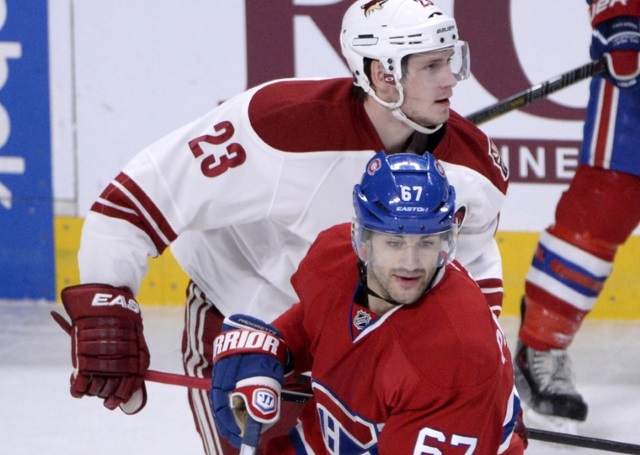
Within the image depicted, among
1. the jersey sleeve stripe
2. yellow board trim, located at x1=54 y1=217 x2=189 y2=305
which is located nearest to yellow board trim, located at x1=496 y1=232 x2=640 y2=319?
yellow board trim, located at x1=54 y1=217 x2=189 y2=305

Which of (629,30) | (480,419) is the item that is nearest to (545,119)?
(629,30)

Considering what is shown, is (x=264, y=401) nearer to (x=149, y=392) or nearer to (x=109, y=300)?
(x=109, y=300)

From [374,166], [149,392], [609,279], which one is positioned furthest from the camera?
[609,279]

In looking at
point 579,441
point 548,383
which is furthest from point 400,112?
point 548,383

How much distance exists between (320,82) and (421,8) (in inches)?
9.9

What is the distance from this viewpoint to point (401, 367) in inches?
79.3

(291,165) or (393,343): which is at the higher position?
(291,165)

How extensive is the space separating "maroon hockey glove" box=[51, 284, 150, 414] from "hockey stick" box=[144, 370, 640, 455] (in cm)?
4

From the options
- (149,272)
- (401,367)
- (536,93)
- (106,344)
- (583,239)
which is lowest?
(149,272)

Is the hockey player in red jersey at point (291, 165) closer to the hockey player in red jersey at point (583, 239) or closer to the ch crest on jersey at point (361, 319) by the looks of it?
the ch crest on jersey at point (361, 319)

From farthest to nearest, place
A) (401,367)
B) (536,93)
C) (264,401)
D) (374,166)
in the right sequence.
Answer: (536,93), (264,401), (374,166), (401,367)

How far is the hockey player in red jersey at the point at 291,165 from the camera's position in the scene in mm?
2486

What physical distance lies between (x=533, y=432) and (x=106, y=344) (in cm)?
88

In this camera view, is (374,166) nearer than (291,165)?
Yes
